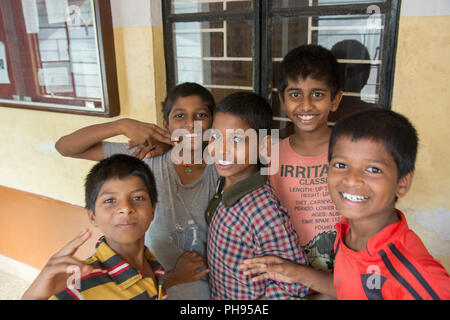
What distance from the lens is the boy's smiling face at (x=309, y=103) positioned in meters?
1.33

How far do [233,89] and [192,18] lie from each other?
45 cm

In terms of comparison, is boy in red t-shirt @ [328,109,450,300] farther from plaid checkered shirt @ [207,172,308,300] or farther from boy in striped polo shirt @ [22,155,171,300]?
boy in striped polo shirt @ [22,155,171,300]

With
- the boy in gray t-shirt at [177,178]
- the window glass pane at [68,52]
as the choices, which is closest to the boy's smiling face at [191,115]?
the boy in gray t-shirt at [177,178]

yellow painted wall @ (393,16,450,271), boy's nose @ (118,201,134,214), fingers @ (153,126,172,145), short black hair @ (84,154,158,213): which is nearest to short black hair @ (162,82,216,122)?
fingers @ (153,126,172,145)

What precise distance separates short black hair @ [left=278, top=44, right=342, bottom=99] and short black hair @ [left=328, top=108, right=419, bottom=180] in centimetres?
44

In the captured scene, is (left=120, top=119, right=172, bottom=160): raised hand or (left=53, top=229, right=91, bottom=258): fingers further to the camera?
(left=120, top=119, right=172, bottom=160): raised hand

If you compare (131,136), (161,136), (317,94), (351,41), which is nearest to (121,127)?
(131,136)

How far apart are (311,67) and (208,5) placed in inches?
33.8

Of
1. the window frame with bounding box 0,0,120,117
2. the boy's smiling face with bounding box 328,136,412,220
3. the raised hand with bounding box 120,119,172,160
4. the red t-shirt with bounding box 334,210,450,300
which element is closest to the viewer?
the red t-shirt with bounding box 334,210,450,300

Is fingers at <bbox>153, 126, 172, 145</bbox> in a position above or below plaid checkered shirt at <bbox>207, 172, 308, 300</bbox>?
above

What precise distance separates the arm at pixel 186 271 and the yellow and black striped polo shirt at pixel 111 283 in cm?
15

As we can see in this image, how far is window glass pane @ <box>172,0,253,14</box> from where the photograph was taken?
1853 millimetres

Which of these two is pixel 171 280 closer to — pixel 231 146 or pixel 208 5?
pixel 231 146
